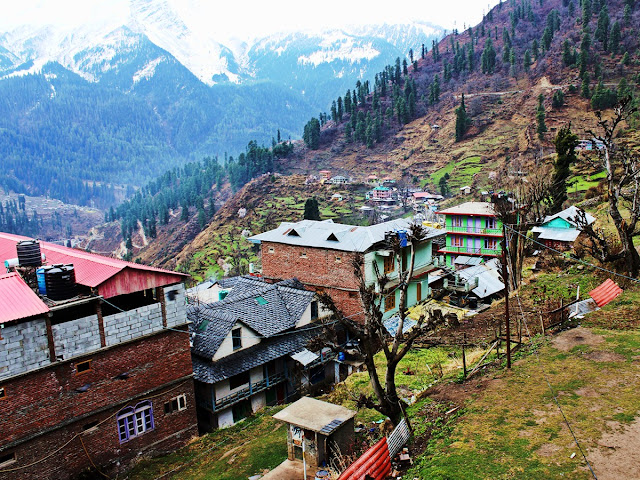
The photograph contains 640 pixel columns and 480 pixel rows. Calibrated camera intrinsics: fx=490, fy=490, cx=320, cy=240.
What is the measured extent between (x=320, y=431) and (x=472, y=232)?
1671 inches

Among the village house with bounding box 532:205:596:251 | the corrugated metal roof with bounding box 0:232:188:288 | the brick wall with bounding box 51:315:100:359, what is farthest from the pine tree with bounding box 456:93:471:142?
the brick wall with bounding box 51:315:100:359

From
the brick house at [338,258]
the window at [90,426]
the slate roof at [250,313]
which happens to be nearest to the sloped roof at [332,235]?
the brick house at [338,258]

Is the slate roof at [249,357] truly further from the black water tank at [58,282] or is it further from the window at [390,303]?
the black water tank at [58,282]

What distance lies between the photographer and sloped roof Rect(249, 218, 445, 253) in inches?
1396

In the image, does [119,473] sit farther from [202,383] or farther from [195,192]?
[195,192]

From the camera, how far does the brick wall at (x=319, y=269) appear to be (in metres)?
35.3

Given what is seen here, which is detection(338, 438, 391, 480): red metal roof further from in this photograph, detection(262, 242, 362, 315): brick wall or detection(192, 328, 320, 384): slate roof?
detection(262, 242, 362, 315): brick wall

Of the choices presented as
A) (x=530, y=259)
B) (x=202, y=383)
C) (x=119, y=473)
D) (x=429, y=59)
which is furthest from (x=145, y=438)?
(x=429, y=59)

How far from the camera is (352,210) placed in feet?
343

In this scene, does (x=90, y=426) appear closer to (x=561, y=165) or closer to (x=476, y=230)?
(x=476, y=230)

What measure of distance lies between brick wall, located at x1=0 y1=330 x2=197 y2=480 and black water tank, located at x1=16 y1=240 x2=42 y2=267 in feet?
20.1

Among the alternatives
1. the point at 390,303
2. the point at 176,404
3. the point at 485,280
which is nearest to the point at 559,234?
the point at 485,280

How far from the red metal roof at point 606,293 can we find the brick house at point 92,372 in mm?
19007

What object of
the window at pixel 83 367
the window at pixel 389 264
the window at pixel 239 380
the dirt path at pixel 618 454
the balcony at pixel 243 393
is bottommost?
the balcony at pixel 243 393
